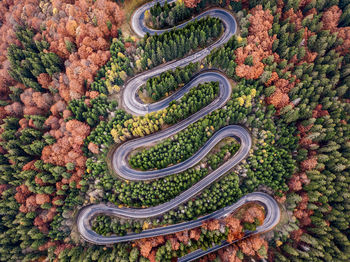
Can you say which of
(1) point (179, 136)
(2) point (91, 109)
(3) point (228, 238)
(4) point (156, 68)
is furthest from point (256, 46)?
(3) point (228, 238)

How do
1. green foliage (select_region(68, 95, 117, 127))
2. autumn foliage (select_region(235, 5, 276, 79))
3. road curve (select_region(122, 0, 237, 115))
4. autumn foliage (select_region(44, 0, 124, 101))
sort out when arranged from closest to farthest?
green foliage (select_region(68, 95, 117, 127)) → autumn foliage (select_region(235, 5, 276, 79)) → autumn foliage (select_region(44, 0, 124, 101)) → road curve (select_region(122, 0, 237, 115))

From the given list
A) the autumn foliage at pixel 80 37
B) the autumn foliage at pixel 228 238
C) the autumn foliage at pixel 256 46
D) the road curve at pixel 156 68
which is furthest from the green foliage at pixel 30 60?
the autumn foliage at pixel 228 238

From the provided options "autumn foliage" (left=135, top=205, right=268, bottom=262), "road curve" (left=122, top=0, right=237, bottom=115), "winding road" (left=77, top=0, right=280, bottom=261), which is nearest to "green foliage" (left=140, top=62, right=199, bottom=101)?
"winding road" (left=77, top=0, right=280, bottom=261)

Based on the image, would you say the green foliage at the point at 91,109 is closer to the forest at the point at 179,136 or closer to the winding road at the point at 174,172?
the forest at the point at 179,136

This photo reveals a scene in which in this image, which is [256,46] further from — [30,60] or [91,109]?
[30,60]

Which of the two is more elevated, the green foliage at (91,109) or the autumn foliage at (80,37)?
the autumn foliage at (80,37)

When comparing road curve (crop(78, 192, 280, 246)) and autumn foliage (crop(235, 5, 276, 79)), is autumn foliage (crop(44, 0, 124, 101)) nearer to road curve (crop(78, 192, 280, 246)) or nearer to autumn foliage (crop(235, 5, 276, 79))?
road curve (crop(78, 192, 280, 246))

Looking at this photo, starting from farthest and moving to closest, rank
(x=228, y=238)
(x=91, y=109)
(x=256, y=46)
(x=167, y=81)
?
(x=256, y=46) → (x=91, y=109) → (x=167, y=81) → (x=228, y=238)

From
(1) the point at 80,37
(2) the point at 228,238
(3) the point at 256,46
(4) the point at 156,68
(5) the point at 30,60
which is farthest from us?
(4) the point at 156,68

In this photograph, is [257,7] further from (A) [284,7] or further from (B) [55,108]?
(B) [55,108]
